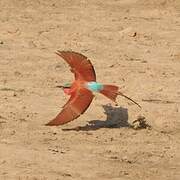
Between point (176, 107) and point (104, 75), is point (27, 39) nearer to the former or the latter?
point (104, 75)

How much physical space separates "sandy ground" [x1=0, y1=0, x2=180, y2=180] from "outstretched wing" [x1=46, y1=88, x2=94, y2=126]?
125 millimetres

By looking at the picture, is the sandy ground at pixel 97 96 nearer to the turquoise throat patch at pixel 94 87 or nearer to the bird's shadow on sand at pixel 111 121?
the bird's shadow on sand at pixel 111 121

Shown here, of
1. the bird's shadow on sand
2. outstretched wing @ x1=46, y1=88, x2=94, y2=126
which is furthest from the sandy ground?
outstretched wing @ x1=46, y1=88, x2=94, y2=126

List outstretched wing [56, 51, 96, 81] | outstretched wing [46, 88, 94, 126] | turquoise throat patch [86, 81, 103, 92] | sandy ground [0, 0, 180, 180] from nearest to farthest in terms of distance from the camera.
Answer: sandy ground [0, 0, 180, 180]
outstretched wing [46, 88, 94, 126]
turquoise throat patch [86, 81, 103, 92]
outstretched wing [56, 51, 96, 81]

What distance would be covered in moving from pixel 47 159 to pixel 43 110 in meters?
0.99

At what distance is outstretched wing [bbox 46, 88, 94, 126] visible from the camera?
5.82m

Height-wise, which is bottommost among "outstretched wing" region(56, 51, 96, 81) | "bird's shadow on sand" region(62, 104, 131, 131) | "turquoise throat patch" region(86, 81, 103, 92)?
"bird's shadow on sand" region(62, 104, 131, 131)

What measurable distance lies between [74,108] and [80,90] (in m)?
0.19

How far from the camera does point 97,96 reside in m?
6.78

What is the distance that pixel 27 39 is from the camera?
328 inches

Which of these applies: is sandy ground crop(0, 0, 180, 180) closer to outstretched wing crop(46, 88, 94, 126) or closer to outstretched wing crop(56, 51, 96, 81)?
outstretched wing crop(46, 88, 94, 126)

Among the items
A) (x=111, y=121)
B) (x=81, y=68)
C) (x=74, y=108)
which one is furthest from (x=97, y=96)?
(x=74, y=108)

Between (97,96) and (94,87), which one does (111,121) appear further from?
(97,96)

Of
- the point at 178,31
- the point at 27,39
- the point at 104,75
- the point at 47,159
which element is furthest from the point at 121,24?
the point at 47,159
